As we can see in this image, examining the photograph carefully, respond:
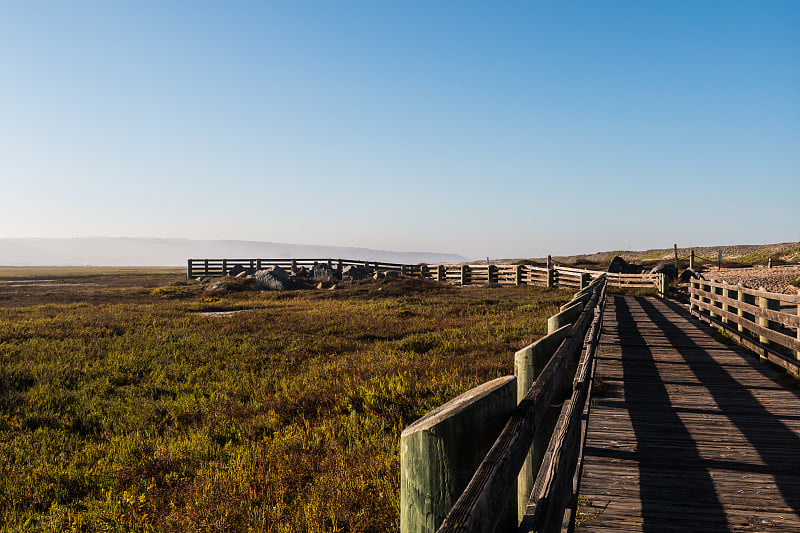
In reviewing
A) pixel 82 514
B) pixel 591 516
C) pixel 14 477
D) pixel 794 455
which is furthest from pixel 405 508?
pixel 14 477

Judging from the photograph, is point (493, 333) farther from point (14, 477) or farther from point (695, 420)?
point (14, 477)

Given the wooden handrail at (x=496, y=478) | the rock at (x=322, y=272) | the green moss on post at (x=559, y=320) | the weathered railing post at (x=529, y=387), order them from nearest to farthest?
1. the wooden handrail at (x=496, y=478)
2. the weathered railing post at (x=529, y=387)
3. the green moss on post at (x=559, y=320)
4. the rock at (x=322, y=272)

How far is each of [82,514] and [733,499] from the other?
17.9ft

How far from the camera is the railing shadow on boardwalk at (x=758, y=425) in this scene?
3752mm

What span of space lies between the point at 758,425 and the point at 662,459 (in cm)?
174

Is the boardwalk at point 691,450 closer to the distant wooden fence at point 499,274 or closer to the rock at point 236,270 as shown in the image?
the distant wooden fence at point 499,274

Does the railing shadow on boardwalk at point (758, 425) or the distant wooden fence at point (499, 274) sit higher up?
the distant wooden fence at point (499, 274)

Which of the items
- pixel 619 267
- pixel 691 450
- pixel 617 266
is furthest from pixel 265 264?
pixel 691 450

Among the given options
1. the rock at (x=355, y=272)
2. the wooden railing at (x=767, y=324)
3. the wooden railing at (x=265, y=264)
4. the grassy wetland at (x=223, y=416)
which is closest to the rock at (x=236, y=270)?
the wooden railing at (x=265, y=264)

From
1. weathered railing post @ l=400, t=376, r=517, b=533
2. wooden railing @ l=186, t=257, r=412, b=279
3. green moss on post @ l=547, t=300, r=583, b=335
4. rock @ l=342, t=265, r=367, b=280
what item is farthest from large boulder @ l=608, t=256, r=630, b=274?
weathered railing post @ l=400, t=376, r=517, b=533

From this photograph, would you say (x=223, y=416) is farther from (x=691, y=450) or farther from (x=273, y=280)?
(x=273, y=280)

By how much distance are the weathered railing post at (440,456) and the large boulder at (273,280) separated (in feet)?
94.7

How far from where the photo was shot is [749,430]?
4.80 metres

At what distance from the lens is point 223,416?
643 centimetres
